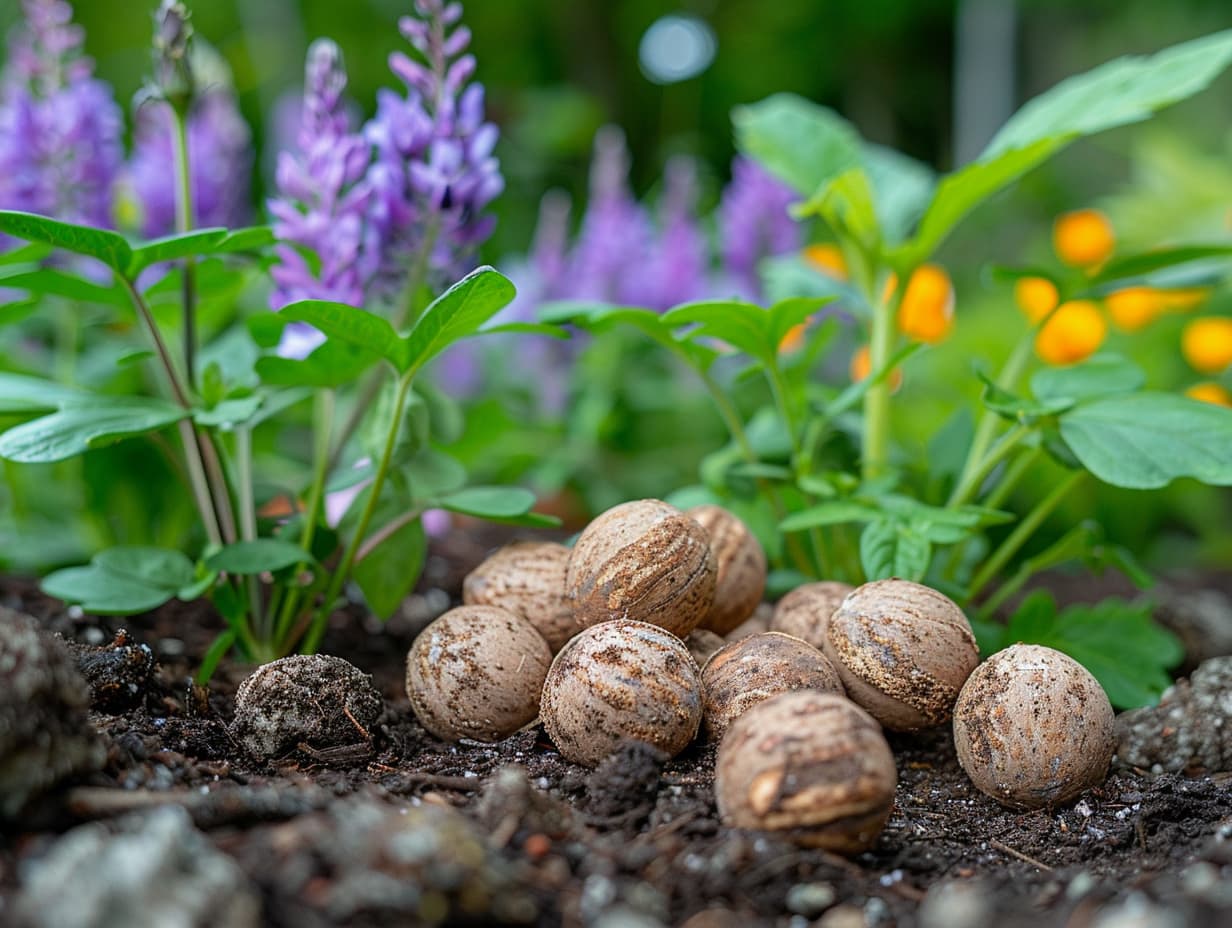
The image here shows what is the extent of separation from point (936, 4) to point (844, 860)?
26.8ft

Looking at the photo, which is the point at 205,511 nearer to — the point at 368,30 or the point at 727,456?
the point at 727,456

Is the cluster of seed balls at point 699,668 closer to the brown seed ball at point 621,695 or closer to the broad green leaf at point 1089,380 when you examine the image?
the brown seed ball at point 621,695

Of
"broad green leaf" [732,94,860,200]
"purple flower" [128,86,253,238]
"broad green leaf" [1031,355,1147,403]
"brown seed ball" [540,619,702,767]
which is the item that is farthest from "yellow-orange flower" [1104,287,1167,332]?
"purple flower" [128,86,253,238]

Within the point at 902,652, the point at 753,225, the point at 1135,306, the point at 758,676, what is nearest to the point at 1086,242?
the point at 1135,306

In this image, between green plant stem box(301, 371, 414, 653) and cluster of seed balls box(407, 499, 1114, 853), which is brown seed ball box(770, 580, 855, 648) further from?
green plant stem box(301, 371, 414, 653)

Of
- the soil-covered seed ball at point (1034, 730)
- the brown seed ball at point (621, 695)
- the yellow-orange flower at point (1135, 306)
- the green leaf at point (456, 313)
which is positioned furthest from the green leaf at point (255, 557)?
the yellow-orange flower at point (1135, 306)

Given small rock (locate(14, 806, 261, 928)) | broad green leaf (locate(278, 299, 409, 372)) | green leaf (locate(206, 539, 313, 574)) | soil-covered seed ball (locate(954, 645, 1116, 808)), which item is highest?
broad green leaf (locate(278, 299, 409, 372))

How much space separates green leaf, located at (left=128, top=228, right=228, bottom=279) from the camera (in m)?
1.34

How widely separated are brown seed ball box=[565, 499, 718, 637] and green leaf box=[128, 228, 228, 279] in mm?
620

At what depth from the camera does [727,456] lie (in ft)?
6.09

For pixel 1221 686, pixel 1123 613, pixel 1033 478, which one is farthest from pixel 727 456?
pixel 1033 478

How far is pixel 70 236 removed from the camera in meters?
1.33

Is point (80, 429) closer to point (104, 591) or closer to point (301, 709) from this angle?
point (104, 591)

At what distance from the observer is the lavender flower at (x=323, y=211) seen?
5.38ft
